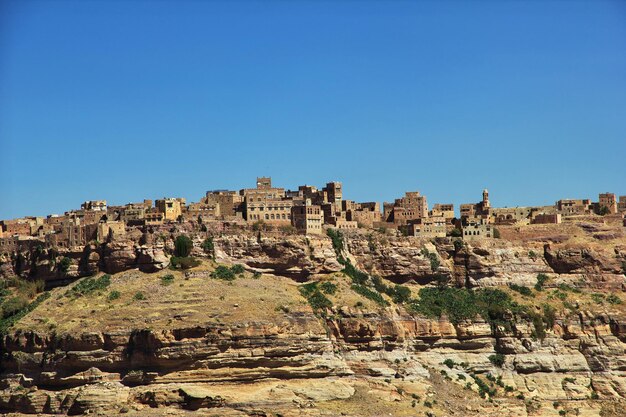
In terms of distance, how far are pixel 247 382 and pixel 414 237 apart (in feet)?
87.0

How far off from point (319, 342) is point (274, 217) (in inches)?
639

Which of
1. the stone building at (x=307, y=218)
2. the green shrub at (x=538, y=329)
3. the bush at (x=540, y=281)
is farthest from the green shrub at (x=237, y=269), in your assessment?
the bush at (x=540, y=281)

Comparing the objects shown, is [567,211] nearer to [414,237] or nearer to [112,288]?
[414,237]

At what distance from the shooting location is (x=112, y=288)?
8638 cm

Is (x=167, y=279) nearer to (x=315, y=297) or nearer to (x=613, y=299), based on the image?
(x=315, y=297)

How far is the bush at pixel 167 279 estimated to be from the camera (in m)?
85.5

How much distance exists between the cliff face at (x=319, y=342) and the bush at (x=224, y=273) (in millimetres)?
658

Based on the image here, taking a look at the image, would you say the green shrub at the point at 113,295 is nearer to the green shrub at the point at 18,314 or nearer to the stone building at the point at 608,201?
the green shrub at the point at 18,314

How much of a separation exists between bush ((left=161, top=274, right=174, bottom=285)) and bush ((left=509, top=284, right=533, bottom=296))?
28381mm

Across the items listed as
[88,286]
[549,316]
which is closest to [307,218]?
[88,286]

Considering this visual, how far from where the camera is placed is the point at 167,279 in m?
85.9

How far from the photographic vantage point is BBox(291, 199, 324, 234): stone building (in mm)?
94312

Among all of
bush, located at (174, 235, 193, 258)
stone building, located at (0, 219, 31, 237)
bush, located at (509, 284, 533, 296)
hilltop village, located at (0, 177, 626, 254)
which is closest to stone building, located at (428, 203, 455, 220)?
hilltop village, located at (0, 177, 626, 254)

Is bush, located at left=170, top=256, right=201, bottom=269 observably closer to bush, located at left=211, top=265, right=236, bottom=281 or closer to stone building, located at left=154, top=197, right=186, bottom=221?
bush, located at left=211, top=265, right=236, bottom=281
